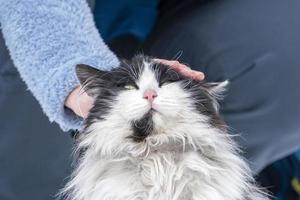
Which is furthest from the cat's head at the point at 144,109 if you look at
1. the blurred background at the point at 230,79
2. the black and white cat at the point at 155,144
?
the blurred background at the point at 230,79

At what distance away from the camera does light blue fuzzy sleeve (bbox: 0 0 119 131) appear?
92cm

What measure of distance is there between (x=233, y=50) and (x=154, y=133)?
0.45 m

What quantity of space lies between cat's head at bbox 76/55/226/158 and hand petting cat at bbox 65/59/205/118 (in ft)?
0.06

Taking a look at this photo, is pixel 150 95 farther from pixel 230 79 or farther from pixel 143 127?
pixel 230 79

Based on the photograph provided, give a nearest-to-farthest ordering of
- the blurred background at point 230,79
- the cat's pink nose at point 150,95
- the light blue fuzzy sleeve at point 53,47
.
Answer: the cat's pink nose at point 150,95
the light blue fuzzy sleeve at point 53,47
the blurred background at point 230,79

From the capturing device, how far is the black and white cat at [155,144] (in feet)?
2.54

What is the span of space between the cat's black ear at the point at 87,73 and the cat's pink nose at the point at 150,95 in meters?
0.08

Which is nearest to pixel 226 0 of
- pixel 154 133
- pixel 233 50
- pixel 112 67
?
pixel 233 50

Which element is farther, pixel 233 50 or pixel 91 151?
pixel 233 50

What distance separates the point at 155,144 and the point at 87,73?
0.42 feet

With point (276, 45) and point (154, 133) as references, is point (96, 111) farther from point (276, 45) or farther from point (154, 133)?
point (276, 45)

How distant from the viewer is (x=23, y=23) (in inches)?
37.3

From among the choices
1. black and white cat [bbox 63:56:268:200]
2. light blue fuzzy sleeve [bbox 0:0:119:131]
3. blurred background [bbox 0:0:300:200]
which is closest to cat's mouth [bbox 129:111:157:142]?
black and white cat [bbox 63:56:268:200]

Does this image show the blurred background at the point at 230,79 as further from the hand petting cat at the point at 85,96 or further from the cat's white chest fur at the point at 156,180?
Answer: the cat's white chest fur at the point at 156,180
